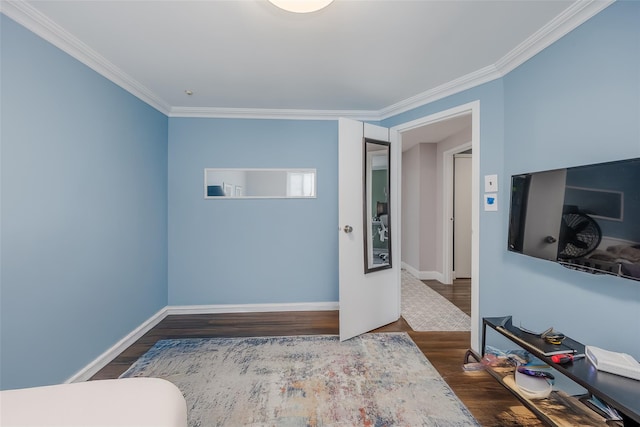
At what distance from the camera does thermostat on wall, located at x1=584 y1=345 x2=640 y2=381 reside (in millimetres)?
1247

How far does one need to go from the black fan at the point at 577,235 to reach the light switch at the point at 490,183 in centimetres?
74

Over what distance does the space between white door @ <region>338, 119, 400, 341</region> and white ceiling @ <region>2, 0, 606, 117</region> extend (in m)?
0.48

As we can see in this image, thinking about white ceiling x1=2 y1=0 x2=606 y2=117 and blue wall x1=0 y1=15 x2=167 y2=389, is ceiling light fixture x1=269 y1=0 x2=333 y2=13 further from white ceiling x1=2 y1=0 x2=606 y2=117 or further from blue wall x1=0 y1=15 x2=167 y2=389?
blue wall x1=0 y1=15 x2=167 y2=389

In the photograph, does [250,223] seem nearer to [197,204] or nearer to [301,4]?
[197,204]

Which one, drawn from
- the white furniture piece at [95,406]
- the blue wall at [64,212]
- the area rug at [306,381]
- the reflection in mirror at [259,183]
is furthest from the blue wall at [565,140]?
the blue wall at [64,212]

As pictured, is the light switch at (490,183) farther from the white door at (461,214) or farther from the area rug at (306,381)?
the white door at (461,214)

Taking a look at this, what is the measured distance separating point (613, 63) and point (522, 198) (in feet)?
2.80

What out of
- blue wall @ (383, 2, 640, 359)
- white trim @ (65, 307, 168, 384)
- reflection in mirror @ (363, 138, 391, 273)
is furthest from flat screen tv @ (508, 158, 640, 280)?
white trim @ (65, 307, 168, 384)

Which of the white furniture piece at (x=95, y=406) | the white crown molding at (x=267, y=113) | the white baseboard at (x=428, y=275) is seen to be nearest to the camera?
the white furniture piece at (x=95, y=406)

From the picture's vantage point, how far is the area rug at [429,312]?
299 centimetres

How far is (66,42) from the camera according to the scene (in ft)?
6.28

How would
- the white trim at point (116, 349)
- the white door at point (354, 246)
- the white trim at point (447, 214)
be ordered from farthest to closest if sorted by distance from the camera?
the white trim at point (447, 214)
the white door at point (354, 246)
the white trim at point (116, 349)

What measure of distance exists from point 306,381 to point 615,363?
176 cm

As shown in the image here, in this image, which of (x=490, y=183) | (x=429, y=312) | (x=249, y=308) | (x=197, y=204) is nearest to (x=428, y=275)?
(x=429, y=312)
